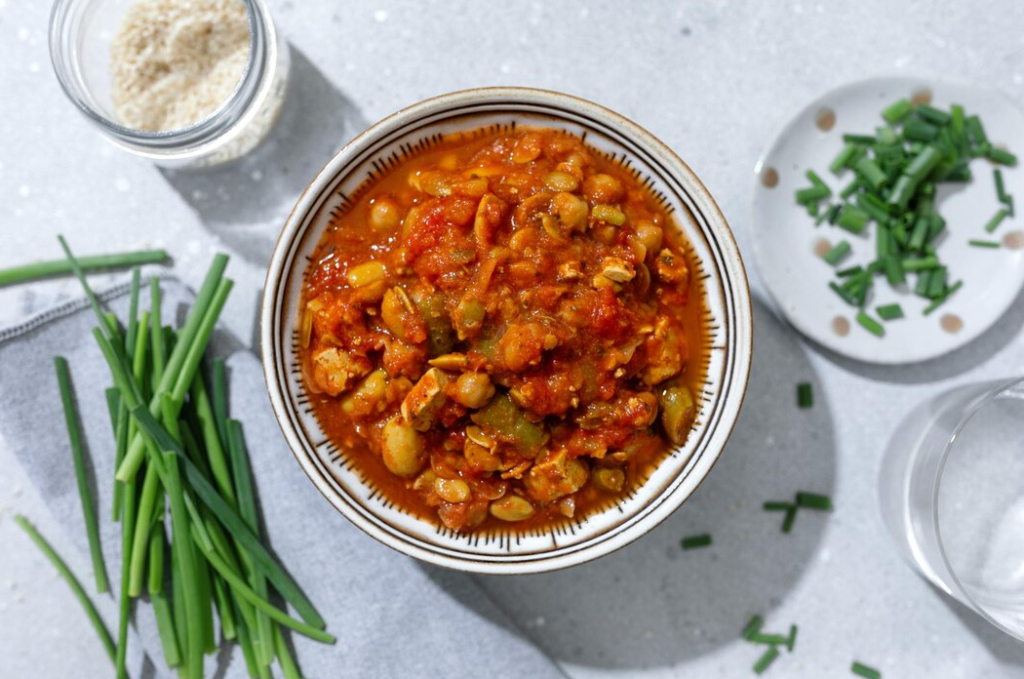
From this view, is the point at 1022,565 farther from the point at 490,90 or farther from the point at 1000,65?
the point at 490,90

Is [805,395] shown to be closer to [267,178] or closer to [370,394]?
[370,394]

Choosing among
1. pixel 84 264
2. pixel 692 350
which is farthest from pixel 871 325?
pixel 84 264

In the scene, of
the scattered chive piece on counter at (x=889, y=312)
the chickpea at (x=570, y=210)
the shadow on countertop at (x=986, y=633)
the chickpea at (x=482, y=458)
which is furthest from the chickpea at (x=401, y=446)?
the shadow on countertop at (x=986, y=633)

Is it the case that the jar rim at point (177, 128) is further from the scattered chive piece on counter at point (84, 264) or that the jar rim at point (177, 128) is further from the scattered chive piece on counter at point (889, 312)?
the scattered chive piece on counter at point (889, 312)

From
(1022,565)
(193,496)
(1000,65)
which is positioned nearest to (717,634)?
(1022,565)

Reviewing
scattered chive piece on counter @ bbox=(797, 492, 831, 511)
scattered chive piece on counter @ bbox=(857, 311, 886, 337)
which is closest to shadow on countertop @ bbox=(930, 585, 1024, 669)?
scattered chive piece on counter @ bbox=(797, 492, 831, 511)
